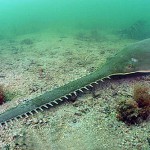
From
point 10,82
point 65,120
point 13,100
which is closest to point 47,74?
point 10,82

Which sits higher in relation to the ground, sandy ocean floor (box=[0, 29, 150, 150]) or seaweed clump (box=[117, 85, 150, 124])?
seaweed clump (box=[117, 85, 150, 124])

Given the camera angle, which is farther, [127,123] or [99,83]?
[99,83]

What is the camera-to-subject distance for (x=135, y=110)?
20.6 ft

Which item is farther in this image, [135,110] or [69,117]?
[69,117]

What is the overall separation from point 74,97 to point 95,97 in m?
0.61

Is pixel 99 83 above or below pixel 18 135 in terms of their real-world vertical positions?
above

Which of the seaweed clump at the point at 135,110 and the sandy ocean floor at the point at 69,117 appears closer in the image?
the sandy ocean floor at the point at 69,117

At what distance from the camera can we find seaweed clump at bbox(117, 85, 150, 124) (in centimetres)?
626

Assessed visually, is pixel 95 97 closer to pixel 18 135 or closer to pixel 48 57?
pixel 18 135

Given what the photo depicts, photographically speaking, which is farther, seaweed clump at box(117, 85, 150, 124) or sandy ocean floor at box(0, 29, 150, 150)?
seaweed clump at box(117, 85, 150, 124)

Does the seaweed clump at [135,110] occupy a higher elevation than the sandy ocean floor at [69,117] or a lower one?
higher

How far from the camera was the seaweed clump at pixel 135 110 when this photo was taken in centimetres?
626

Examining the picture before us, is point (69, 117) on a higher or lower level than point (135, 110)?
lower

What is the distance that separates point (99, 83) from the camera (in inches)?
322
